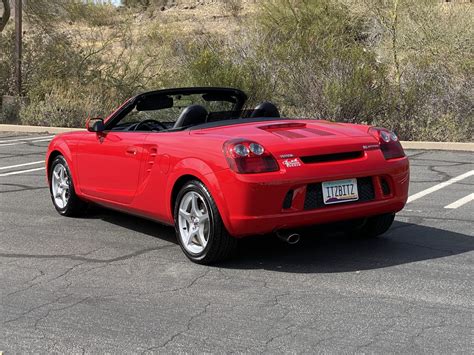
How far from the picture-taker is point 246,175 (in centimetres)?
585

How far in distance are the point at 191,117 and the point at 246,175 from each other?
127cm

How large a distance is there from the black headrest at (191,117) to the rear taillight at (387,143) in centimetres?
151

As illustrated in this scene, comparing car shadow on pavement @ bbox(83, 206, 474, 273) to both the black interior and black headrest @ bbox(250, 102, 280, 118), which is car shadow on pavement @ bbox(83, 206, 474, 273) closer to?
the black interior

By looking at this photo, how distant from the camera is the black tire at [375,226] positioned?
698cm

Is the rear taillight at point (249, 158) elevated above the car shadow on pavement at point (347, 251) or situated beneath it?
elevated above

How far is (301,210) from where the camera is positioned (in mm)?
5973

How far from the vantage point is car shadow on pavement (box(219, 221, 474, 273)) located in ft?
20.4

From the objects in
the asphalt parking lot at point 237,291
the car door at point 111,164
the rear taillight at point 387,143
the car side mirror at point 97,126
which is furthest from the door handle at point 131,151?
the rear taillight at point 387,143

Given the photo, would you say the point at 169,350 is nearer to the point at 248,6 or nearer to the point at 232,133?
the point at 232,133

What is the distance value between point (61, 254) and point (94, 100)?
1555 cm

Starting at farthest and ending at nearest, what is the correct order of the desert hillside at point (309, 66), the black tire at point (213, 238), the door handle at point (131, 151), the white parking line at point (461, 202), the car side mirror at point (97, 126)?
1. the desert hillside at point (309, 66)
2. the white parking line at point (461, 202)
3. the car side mirror at point (97, 126)
4. the door handle at point (131, 151)
5. the black tire at point (213, 238)

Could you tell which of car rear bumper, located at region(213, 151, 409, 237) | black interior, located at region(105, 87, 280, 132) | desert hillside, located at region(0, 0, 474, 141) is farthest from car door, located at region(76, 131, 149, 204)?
desert hillside, located at region(0, 0, 474, 141)

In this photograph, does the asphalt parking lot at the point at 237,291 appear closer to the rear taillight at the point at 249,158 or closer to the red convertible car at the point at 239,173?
the red convertible car at the point at 239,173

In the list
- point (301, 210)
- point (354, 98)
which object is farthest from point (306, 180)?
point (354, 98)
